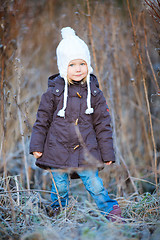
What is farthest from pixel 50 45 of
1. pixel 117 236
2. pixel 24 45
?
pixel 117 236

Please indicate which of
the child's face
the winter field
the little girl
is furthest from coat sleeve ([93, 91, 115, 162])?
the winter field

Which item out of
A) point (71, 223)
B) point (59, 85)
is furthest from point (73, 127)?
point (71, 223)

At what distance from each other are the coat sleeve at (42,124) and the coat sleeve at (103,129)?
350mm

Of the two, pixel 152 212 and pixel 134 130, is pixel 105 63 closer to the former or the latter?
pixel 134 130

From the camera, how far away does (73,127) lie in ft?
6.85

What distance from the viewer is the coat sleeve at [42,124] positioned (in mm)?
2088

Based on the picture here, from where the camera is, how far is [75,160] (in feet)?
6.72

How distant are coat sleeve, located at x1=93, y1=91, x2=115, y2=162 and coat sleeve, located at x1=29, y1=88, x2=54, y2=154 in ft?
1.15

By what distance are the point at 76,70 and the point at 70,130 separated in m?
0.45

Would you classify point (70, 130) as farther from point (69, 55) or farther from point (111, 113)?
point (111, 113)

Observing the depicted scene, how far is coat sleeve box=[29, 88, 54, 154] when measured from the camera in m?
2.09

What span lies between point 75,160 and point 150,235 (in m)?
0.70

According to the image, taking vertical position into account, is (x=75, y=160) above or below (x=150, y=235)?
above

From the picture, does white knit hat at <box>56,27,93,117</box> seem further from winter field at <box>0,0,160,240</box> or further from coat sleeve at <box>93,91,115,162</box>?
winter field at <box>0,0,160,240</box>
